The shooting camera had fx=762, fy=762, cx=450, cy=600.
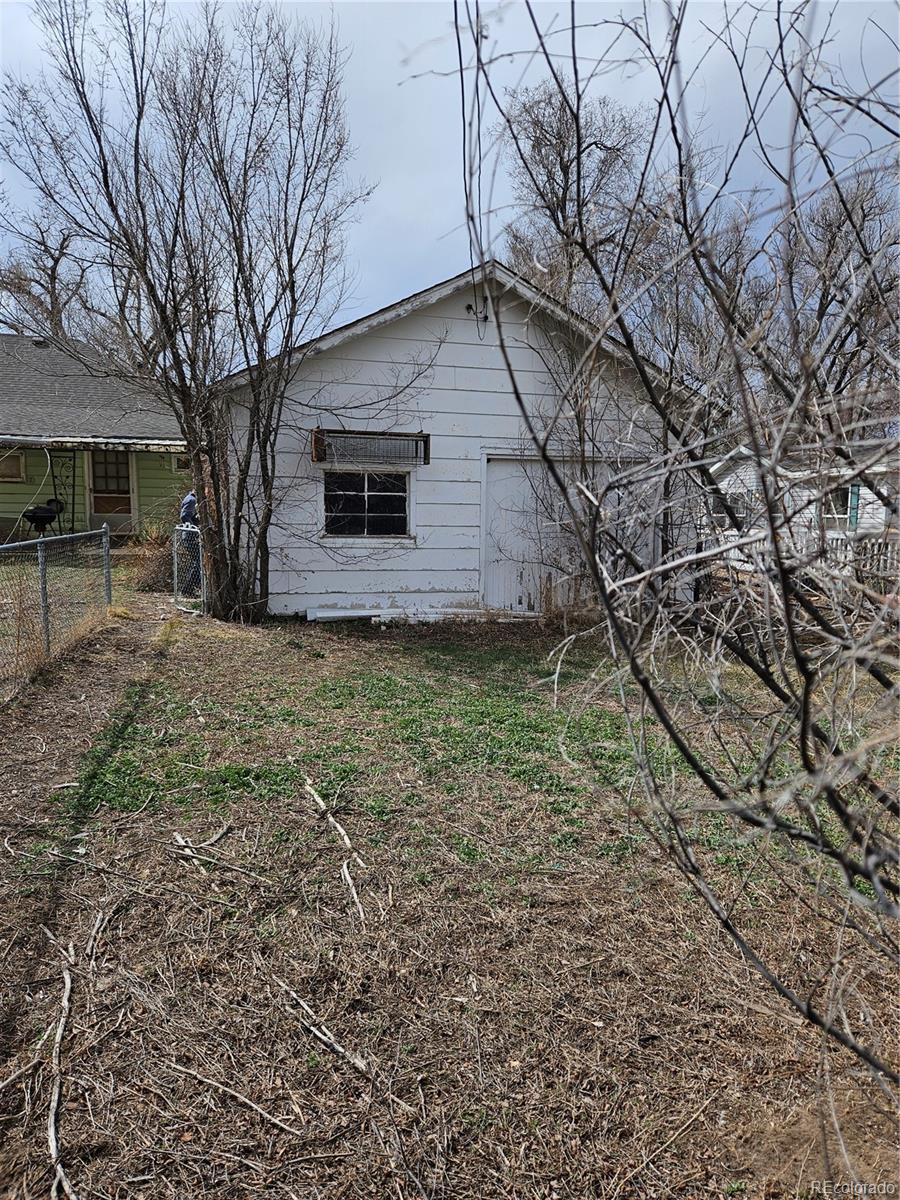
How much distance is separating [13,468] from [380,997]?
16.6m

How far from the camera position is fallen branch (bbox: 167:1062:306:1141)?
2051 millimetres

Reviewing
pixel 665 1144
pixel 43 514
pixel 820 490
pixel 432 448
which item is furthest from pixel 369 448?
pixel 43 514

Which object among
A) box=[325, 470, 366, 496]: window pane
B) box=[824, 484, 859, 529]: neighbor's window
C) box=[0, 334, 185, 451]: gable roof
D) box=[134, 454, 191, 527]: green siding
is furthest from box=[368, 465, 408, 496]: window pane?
box=[134, 454, 191, 527]: green siding

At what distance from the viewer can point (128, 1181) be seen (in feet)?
6.23

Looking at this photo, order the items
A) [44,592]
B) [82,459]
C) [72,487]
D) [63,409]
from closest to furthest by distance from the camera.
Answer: [44,592], [72,487], [82,459], [63,409]

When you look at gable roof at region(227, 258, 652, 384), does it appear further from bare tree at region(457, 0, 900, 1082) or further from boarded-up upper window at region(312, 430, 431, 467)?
bare tree at region(457, 0, 900, 1082)

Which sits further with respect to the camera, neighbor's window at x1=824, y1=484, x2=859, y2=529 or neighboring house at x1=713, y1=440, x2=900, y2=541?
neighbor's window at x1=824, y1=484, x2=859, y2=529

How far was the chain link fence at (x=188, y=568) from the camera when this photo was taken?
976cm

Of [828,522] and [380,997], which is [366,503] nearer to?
[380,997]

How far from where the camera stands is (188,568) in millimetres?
10570

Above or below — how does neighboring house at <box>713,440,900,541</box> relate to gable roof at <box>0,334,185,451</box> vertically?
below

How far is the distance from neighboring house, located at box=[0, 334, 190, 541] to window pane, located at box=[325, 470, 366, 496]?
22.1 ft

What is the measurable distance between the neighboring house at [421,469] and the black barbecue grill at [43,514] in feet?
27.3

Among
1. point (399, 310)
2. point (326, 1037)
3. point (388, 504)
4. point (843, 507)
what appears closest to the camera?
point (843, 507)
